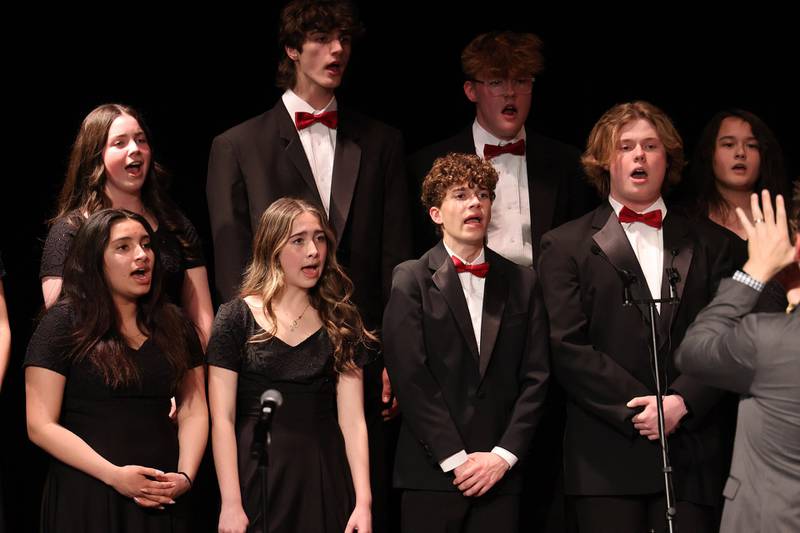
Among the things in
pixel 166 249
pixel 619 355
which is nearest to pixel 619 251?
pixel 619 355

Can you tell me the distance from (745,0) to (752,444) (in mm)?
3179

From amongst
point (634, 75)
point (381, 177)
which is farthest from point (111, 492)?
point (634, 75)

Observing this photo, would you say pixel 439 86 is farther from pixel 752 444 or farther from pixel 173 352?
pixel 752 444

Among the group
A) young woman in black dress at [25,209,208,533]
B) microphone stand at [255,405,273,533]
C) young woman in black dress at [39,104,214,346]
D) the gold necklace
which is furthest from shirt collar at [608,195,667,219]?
microphone stand at [255,405,273,533]

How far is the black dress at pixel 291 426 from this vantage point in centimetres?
439

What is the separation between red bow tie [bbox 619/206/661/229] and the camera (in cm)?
483

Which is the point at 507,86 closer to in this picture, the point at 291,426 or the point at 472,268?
the point at 472,268

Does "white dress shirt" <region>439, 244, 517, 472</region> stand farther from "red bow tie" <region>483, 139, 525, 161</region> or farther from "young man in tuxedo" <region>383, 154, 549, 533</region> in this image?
"red bow tie" <region>483, 139, 525, 161</region>

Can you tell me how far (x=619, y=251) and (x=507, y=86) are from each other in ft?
3.34

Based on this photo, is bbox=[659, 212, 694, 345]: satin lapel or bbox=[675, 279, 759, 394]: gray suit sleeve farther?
bbox=[659, 212, 694, 345]: satin lapel

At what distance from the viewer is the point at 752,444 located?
3730mm

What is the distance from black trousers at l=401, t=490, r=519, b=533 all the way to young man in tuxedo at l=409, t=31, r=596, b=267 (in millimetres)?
1152

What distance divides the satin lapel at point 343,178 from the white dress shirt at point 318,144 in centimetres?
5

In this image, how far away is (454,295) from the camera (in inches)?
184
